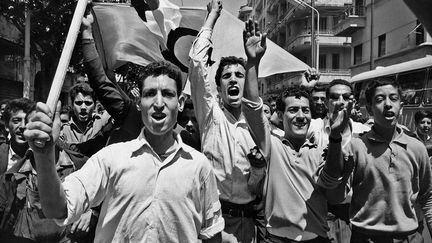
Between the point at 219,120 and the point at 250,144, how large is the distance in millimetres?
286

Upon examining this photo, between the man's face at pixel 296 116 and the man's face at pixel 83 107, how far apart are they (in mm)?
2704

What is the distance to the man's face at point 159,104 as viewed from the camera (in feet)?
8.10

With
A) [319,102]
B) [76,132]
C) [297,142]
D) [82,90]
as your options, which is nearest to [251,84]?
[297,142]

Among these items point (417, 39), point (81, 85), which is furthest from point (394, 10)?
point (81, 85)

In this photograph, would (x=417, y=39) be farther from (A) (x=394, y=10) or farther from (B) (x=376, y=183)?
(B) (x=376, y=183)

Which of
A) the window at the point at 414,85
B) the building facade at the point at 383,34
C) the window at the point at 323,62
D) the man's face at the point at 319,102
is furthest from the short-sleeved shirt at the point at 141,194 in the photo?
the window at the point at 323,62

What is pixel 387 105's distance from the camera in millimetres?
3477

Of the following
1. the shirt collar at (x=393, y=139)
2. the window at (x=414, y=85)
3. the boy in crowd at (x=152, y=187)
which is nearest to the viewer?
the boy in crowd at (x=152, y=187)

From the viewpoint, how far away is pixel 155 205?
91.5 inches

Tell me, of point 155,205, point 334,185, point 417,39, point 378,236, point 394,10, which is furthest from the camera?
point 394,10

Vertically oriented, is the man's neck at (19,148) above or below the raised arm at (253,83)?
below

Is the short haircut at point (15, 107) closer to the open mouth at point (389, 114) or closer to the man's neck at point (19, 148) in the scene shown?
the man's neck at point (19, 148)

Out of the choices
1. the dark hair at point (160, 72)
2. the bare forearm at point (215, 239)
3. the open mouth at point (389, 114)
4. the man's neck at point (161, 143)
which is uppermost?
the dark hair at point (160, 72)

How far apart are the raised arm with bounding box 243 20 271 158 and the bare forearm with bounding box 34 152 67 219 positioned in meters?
1.54
